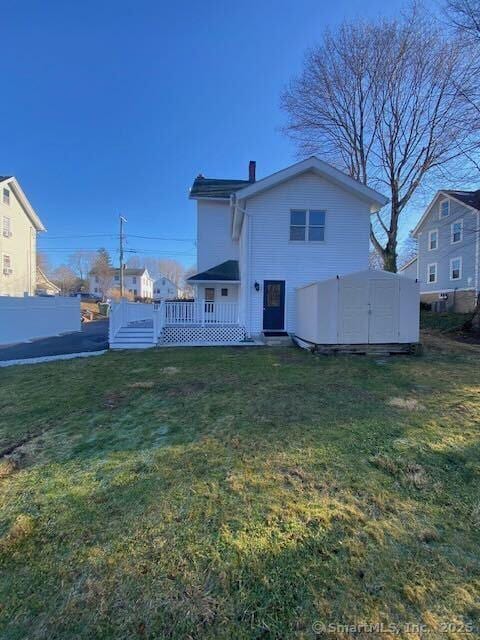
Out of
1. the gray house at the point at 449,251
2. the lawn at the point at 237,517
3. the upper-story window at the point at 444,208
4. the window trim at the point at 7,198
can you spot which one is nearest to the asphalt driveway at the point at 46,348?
the lawn at the point at 237,517

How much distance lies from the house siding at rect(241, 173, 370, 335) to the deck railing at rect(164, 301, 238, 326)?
2.53ft

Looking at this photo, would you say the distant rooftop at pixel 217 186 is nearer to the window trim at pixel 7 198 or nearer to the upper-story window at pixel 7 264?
the window trim at pixel 7 198

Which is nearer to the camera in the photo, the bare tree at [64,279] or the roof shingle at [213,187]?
the roof shingle at [213,187]

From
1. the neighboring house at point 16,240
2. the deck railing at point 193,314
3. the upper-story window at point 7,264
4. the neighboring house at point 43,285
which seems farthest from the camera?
the neighboring house at point 43,285

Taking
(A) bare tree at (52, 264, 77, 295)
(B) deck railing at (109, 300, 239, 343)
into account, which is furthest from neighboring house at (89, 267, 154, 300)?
(B) deck railing at (109, 300, 239, 343)

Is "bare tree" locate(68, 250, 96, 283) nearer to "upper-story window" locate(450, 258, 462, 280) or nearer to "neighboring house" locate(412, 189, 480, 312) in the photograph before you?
"neighboring house" locate(412, 189, 480, 312)

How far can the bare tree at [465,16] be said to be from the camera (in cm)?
1066

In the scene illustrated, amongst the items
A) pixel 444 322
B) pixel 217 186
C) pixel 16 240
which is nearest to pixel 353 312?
pixel 444 322

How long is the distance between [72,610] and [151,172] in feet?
95.3

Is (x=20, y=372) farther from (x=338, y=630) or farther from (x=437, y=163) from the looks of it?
(x=437, y=163)

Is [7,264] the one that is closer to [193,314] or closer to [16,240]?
[16,240]

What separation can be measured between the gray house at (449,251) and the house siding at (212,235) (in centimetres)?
1494

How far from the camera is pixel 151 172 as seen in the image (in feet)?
86.1

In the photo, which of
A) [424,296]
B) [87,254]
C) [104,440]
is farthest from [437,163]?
[87,254]
